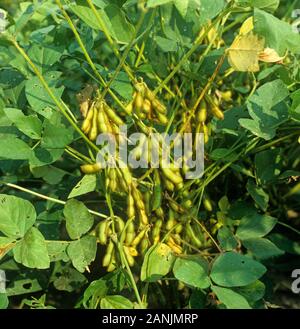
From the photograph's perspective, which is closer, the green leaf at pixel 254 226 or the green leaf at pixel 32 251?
the green leaf at pixel 32 251

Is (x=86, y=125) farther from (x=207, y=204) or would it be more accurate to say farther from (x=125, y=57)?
(x=207, y=204)

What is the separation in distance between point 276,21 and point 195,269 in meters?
0.38

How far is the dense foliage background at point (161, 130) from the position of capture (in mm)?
922

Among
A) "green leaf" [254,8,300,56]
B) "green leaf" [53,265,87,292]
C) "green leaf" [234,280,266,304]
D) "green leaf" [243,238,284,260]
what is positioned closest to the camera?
"green leaf" [254,8,300,56]

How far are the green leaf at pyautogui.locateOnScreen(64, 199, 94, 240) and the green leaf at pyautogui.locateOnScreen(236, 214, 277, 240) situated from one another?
0.87 ft

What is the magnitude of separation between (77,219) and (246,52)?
14.7 inches

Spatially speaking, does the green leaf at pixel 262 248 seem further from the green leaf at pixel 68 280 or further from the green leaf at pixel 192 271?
the green leaf at pixel 68 280

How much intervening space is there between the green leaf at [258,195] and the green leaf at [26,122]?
0.40m

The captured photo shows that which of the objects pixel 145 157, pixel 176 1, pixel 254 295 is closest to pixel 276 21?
pixel 176 1

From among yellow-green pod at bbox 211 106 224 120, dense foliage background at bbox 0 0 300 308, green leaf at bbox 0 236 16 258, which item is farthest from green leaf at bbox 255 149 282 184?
green leaf at bbox 0 236 16 258

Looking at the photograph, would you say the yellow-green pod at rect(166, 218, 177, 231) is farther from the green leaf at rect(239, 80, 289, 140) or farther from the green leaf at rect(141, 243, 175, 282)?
the green leaf at rect(239, 80, 289, 140)

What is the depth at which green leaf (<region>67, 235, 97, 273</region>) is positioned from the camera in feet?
3.21

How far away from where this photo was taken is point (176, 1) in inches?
36.5
